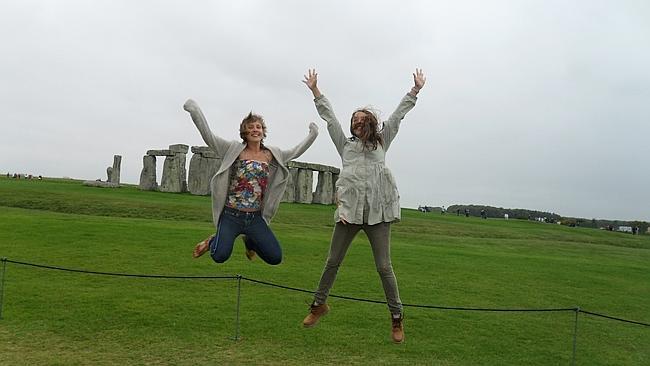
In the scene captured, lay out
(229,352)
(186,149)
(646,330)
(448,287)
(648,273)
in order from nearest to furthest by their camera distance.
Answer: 1. (229,352)
2. (646,330)
3. (448,287)
4. (648,273)
5. (186,149)

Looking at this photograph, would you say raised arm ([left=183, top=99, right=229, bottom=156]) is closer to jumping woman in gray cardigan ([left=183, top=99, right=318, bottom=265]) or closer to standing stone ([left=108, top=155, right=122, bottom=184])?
jumping woman in gray cardigan ([left=183, top=99, right=318, bottom=265])

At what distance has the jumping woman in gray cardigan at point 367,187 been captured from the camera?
4980 mm

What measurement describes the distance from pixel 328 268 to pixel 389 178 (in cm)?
99

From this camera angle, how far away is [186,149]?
35.3 m

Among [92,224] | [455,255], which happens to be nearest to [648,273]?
[455,255]

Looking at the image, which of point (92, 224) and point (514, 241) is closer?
point (92, 224)

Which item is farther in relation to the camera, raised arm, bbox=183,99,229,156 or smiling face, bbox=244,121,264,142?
smiling face, bbox=244,121,264,142

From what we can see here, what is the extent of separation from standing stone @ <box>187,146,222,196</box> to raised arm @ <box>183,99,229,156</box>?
97.6 ft

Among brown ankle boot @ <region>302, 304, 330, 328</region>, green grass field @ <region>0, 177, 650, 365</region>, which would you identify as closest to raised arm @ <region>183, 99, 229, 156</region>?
brown ankle boot @ <region>302, 304, 330, 328</region>

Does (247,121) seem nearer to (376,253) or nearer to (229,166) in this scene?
(229,166)

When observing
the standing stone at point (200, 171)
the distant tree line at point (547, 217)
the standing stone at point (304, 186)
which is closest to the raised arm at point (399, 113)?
the standing stone at point (200, 171)

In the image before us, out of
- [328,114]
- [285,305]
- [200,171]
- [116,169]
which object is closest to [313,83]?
[328,114]

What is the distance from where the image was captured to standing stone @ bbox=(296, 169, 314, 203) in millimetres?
37188

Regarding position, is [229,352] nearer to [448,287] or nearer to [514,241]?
[448,287]
